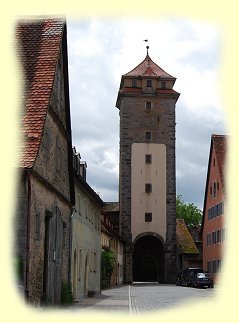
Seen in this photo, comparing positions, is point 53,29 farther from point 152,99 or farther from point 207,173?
point 152,99

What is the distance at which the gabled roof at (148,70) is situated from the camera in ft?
238

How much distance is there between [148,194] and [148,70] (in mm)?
16658

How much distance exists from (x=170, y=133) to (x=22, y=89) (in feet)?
173

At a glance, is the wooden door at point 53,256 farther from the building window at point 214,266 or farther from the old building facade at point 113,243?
the building window at point 214,266

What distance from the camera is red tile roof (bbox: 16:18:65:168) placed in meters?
15.7

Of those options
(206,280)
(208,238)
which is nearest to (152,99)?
(208,238)

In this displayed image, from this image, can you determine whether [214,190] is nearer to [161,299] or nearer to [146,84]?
[146,84]

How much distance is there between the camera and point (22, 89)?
1616 centimetres

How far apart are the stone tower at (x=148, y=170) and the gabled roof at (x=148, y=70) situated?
647mm

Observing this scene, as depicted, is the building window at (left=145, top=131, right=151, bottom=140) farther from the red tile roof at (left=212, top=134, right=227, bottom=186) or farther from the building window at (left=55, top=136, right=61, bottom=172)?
the building window at (left=55, top=136, right=61, bottom=172)

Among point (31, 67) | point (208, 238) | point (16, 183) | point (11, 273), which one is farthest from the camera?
point (208, 238)

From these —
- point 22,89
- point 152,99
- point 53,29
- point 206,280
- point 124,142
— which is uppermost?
point 152,99

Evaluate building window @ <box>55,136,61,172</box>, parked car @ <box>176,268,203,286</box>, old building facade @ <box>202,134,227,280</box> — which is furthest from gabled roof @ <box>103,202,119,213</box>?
building window @ <box>55,136,61,172</box>

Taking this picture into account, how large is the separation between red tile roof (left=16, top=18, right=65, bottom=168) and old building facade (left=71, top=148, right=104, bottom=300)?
6.93m
